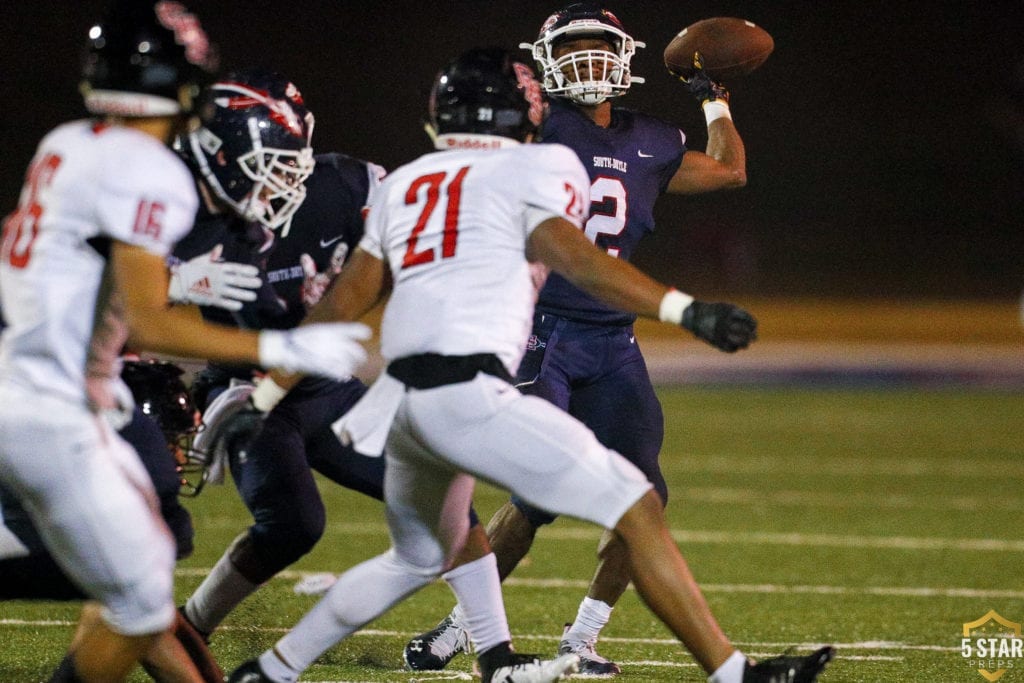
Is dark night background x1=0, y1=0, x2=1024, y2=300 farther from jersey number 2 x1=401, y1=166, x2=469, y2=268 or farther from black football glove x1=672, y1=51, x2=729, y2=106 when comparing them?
jersey number 2 x1=401, y1=166, x2=469, y2=268

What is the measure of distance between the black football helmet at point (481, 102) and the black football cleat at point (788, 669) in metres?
1.38

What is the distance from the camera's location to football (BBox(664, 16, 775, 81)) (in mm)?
4914

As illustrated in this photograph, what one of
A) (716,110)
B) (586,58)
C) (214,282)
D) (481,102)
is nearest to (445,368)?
(481,102)

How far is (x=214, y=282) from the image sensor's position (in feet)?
12.7

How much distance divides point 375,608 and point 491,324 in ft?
2.51

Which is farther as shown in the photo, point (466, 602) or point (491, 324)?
point (466, 602)

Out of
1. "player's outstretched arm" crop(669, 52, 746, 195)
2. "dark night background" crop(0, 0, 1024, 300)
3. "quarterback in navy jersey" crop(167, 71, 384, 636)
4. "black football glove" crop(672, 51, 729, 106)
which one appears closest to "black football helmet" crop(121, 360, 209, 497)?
"quarterback in navy jersey" crop(167, 71, 384, 636)

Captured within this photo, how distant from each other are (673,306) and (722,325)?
136 mm

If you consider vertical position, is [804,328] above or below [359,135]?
below

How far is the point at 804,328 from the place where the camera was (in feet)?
58.7

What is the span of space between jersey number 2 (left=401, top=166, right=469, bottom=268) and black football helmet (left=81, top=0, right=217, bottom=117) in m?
0.58

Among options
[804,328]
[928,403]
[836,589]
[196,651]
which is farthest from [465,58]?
[804,328]

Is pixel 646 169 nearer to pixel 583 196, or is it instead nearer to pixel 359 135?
pixel 583 196

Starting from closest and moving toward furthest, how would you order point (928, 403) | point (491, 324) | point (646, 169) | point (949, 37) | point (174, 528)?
1. point (491, 324)
2. point (174, 528)
3. point (646, 169)
4. point (928, 403)
5. point (949, 37)
